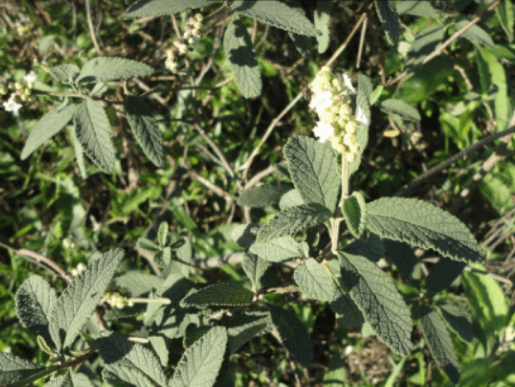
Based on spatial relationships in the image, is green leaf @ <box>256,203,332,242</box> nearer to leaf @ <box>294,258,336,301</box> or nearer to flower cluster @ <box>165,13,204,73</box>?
leaf @ <box>294,258,336,301</box>

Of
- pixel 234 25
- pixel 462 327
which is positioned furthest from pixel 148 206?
pixel 462 327

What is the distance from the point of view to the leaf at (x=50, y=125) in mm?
2193

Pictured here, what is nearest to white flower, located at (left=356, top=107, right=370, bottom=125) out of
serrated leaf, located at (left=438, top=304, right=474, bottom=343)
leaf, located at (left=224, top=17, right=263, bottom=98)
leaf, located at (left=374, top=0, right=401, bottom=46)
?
leaf, located at (left=374, top=0, right=401, bottom=46)

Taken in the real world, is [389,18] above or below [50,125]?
above

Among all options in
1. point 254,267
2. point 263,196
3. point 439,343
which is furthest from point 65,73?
point 439,343

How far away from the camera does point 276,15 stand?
1.99 metres

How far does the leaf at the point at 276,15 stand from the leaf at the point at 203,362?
1285 millimetres

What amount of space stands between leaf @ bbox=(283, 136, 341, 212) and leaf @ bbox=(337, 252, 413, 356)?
0.23 metres

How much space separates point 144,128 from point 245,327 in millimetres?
A: 1099

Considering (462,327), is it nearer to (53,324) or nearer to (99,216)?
(53,324)

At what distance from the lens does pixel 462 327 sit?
6.89 ft

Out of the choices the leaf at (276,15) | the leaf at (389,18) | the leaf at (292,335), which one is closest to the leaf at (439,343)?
the leaf at (292,335)

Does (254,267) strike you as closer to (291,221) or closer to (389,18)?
(291,221)

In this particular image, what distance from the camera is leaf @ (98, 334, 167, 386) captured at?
1.72 meters
